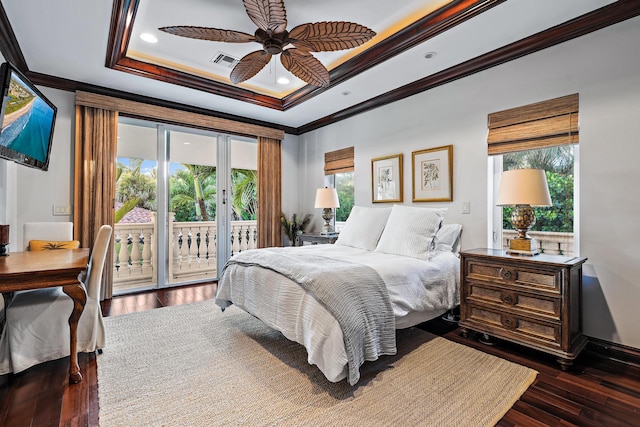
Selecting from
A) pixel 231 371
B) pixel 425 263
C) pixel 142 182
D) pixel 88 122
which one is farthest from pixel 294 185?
pixel 231 371

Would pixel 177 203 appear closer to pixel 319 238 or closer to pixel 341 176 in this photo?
pixel 319 238

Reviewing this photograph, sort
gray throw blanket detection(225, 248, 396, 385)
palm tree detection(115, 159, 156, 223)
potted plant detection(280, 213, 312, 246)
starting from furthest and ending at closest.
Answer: potted plant detection(280, 213, 312, 246), palm tree detection(115, 159, 156, 223), gray throw blanket detection(225, 248, 396, 385)

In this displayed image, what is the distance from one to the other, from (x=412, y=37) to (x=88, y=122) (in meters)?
3.68

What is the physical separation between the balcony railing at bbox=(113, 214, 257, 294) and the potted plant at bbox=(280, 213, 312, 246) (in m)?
0.60

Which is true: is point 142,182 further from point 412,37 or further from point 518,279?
point 518,279

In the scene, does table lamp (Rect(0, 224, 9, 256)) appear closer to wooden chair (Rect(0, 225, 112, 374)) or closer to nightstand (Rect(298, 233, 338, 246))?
wooden chair (Rect(0, 225, 112, 374))

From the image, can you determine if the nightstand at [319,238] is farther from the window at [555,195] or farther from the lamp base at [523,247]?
the lamp base at [523,247]

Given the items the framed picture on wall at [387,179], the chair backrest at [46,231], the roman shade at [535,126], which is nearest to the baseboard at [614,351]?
the roman shade at [535,126]

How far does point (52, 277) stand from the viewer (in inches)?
73.5

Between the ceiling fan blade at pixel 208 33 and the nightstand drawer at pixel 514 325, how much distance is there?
9.36 ft

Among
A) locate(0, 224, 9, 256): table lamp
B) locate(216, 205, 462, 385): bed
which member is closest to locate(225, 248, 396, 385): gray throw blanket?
locate(216, 205, 462, 385): bed

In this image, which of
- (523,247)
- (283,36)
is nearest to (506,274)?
(523,247)

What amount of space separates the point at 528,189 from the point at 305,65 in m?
2.10

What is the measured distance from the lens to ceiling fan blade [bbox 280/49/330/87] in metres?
2.73
